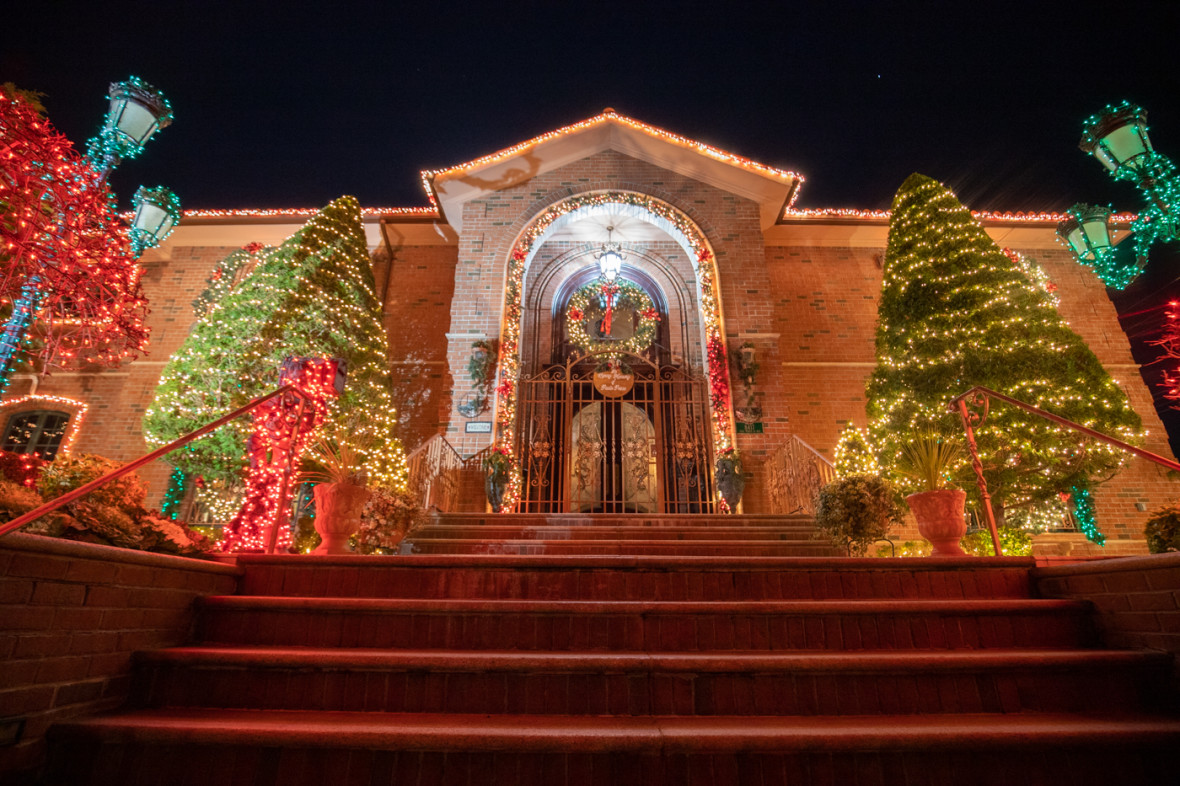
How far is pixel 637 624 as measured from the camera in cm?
258

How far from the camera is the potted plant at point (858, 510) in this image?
15.1 feet

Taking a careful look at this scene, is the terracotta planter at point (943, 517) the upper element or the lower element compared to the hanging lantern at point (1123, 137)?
lower

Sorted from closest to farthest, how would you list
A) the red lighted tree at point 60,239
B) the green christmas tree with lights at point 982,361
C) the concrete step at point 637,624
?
1. the concrete step at point 637,624
2. the red lighted tree at point 60,239
3. the green christmas tree with lights at point 982,361

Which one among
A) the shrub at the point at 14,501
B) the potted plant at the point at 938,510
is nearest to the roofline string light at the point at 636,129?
the potted plant at the point at 938,510

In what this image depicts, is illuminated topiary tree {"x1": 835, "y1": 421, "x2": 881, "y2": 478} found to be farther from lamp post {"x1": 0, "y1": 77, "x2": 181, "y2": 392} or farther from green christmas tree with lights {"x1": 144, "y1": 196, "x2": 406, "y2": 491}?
lamp post {"x1": 0, "y1": 77, "x2": 181, "y2": 392}

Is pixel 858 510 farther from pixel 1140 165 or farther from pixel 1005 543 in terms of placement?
pixel 1140 165

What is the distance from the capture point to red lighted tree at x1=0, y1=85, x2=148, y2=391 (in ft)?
9.22

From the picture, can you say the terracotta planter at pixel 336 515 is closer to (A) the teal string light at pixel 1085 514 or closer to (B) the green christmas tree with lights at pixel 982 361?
(B) the green christmas tree with lights at pixel 982 361

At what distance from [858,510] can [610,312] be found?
762 centimetres

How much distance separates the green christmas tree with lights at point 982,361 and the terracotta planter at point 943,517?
2626mm

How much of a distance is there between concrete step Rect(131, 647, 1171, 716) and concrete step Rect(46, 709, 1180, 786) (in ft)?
1.03

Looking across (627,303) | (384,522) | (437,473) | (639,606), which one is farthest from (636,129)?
(639,606)

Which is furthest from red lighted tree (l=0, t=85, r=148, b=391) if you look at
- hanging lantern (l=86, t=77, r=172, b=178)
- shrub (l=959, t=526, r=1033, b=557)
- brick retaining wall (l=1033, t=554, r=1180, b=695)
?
shrub (l=959, t=526, r=1033, b=557)

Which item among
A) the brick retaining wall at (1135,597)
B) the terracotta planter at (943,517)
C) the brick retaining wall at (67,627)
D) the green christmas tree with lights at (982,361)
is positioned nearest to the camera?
the brick retaining wall at (67,627)
